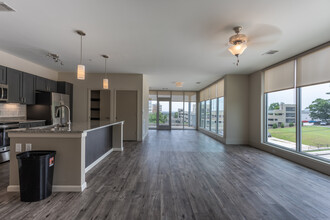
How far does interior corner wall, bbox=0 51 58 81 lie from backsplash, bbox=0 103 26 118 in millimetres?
1071

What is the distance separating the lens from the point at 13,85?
404cm

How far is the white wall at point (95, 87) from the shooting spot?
617 centimetres

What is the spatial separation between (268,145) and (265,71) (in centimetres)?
243

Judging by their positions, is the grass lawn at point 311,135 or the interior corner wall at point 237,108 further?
the interior corner wall at point 237,108

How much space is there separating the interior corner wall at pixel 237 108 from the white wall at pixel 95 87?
3.39 meters

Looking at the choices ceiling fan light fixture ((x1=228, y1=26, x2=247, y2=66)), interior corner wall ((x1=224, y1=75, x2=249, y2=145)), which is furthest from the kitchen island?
interior corner wall ((x1=224, y1=75, x2=249, y2=145))

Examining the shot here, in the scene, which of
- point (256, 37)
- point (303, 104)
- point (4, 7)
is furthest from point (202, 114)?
point (4, 7)

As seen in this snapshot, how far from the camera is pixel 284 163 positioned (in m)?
3.91

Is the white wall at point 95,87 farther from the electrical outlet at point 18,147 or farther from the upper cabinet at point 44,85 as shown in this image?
the electrical outlet at point 18,147

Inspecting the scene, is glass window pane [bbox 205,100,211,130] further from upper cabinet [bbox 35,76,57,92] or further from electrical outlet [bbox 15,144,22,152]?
electrical outlet [bbox 15,144,22,152]

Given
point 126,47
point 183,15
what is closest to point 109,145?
point 126,47

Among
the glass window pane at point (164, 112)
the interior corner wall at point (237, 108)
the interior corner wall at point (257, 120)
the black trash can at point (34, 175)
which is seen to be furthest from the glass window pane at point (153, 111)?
the black trash can at point (34, 175)

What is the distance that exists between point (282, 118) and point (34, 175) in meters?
5.79

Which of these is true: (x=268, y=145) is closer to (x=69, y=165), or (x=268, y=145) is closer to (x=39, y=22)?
(x=69, y=165)
